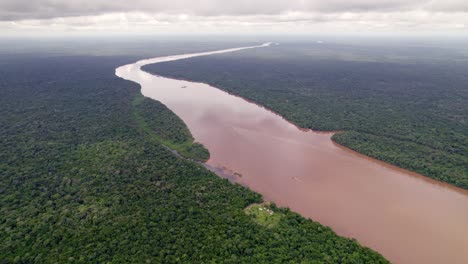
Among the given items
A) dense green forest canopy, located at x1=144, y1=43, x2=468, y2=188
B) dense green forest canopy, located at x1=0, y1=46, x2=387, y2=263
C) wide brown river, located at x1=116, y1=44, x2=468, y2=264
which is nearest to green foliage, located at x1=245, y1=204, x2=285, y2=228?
dense green forest canopy, located at x1=0, y1=46, x2=387, y2=263

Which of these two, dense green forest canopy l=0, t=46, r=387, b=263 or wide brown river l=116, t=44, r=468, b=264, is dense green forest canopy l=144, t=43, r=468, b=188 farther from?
dense green forest canopy l=0, t=46, r=387, b=263

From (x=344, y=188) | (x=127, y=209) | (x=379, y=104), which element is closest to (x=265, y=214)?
(x=344, y=188)

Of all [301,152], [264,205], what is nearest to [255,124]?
[301,152]

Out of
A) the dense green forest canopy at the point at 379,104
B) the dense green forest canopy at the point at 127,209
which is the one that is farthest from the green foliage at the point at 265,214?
the dense green forest canopy at the point at 379,104

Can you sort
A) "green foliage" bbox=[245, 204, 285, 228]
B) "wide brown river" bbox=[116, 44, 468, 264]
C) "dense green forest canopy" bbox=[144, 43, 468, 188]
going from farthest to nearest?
"dense green forest canopy" bbox=[144, 43, 468, 188] < "green foliage" bbox=[245, 204, 285, 228] < "wide brown river" bbox=[116, 44, 468, 264]

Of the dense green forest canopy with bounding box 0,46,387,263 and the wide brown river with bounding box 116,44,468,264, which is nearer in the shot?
the dense green forest canopy with bounding box 0,46,387,263

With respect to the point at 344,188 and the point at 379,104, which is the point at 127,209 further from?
the point at 379,104
